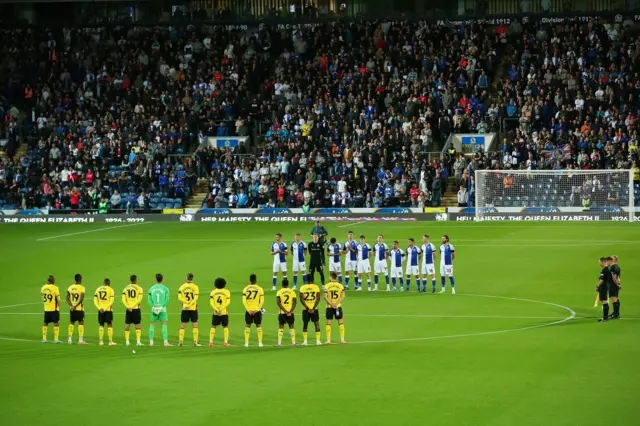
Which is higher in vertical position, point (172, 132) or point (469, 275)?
point (172, 132)

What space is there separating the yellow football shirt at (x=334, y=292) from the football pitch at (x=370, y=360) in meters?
1.11

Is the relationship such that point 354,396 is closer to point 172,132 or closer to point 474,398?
point 474,398

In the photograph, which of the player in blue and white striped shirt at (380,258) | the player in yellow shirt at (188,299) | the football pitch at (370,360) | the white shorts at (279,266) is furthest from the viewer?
the white shorts at (279,266)

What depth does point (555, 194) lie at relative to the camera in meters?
49.2

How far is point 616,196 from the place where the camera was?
48688 millimetres

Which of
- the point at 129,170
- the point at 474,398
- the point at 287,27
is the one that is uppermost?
the point at 287,27

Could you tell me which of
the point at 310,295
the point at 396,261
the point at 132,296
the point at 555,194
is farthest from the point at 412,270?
the point at 555,194

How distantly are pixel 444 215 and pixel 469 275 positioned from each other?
1559 cm

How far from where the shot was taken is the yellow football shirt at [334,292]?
958 inches

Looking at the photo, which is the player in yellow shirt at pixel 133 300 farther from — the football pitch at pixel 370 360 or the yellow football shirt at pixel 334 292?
the yellow football shirt at pixel 334 292

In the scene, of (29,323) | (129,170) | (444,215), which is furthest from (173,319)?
(129,170)

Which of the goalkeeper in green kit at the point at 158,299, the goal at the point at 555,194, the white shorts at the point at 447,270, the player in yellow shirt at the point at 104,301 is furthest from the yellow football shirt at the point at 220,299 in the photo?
the goal at the point at 555,194

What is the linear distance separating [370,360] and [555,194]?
27927 mm

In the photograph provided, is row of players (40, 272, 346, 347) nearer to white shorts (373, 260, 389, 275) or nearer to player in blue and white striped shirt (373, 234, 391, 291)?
player in blue and white striped shirt (373, 234, 391, 291)
